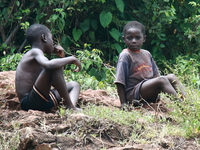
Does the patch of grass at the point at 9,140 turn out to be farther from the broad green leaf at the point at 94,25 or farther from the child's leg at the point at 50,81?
the broad green leaf at the point at 94,25

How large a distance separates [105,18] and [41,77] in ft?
10.7

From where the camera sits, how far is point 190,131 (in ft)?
11.5

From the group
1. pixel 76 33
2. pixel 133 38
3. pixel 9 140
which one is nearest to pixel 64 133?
pixel 9 140

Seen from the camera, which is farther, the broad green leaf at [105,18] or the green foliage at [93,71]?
the broad green leaf at [105,18]

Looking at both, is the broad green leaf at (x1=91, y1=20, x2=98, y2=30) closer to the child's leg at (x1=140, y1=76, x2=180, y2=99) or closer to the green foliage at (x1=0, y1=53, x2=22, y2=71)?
the green foliage at (x1=0, y1=53, x2=22, y2=71)

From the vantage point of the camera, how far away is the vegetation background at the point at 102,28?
7012 mm

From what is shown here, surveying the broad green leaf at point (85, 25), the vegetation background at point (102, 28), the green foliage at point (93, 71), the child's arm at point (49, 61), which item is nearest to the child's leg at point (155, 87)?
the child's arm at point (49, 61)

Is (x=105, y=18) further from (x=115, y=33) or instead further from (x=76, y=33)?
(x=76, y=33)

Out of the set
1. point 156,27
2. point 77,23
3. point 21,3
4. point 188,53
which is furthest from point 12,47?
point 188,53

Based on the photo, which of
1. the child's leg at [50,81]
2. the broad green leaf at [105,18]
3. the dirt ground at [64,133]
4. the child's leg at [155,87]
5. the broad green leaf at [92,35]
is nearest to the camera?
the dirt ground at [64,133]

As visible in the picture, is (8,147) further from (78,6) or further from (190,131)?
(78,6)

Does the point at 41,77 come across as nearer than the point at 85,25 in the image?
Yes

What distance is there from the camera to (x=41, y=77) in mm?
4234

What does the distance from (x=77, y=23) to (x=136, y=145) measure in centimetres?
472
